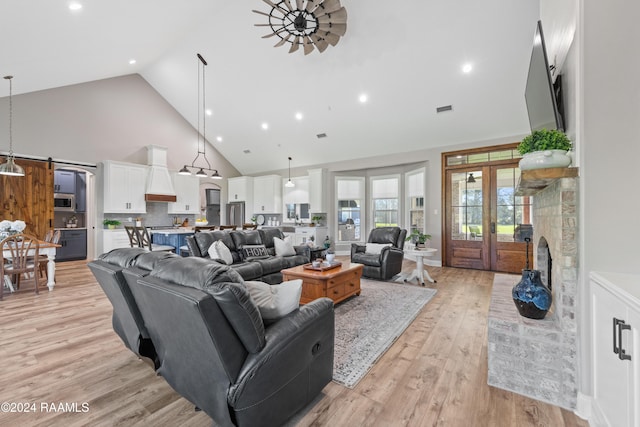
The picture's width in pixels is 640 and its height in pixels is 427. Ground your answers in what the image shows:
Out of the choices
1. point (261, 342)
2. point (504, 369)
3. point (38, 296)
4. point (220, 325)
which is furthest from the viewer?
point (38, 296)

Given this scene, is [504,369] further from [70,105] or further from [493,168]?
[70,105]

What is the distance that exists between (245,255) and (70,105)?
5.89 m

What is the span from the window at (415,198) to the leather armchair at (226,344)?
6060 mm

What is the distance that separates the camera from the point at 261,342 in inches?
55.2

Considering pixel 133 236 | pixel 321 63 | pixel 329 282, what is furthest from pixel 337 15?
pixel 133 236

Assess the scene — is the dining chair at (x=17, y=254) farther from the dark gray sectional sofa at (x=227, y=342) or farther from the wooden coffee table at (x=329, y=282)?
the wooden coffee table at (x=329, y=282)

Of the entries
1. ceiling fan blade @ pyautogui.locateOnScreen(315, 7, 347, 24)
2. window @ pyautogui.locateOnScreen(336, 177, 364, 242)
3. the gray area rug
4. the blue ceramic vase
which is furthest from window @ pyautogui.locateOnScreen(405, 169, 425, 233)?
the blue ceramic vase

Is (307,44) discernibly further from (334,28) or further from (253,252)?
(253,252)

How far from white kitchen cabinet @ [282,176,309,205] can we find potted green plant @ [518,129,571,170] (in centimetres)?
729

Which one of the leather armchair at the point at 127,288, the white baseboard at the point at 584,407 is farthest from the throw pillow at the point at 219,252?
the white baseboard at the point at 584,407

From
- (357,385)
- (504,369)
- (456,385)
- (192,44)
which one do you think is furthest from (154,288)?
(192,44)

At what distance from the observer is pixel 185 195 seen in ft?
28.5

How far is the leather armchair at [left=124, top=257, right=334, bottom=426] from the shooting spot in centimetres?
130

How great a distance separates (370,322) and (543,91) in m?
2.74
